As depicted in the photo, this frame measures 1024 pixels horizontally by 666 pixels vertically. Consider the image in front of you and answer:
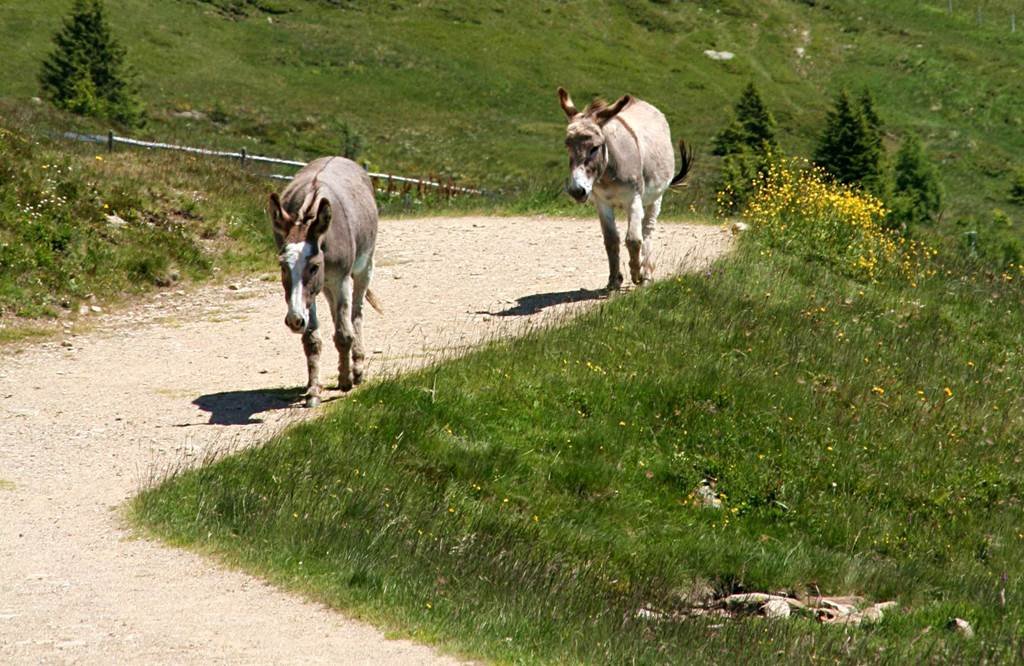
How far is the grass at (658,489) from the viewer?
995cm

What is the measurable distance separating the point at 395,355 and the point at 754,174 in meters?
34.5

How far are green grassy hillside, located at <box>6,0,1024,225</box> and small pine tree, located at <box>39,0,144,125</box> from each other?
2398mm

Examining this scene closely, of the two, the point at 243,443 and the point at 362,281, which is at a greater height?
the point at 362,281

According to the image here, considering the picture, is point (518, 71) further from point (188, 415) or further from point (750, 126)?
point (188, 415)

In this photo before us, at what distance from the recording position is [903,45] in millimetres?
118188

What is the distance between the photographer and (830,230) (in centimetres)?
2184

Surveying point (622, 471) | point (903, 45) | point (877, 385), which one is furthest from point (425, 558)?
point (903, 45)

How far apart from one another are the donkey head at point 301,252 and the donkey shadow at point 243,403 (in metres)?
1.13

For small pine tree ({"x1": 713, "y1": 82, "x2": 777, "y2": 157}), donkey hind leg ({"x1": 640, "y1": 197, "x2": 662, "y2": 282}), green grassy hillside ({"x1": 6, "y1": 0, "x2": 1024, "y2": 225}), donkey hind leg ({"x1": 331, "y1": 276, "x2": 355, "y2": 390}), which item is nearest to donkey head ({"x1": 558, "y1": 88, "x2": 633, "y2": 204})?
donkey hind leg ({"x1": 640, "y1": 197, "x2": 662, "y2": 282})

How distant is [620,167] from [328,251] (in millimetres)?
5406

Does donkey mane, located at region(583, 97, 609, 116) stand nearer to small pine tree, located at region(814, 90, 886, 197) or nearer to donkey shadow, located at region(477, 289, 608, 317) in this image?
donkey shadow, located at region(477, 289, 608, 317)

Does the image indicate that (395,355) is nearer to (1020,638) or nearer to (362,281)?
(362,281)

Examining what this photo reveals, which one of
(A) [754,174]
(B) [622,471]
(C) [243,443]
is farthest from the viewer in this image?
(A) [754,174]

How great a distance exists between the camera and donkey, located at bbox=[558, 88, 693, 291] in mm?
16609
